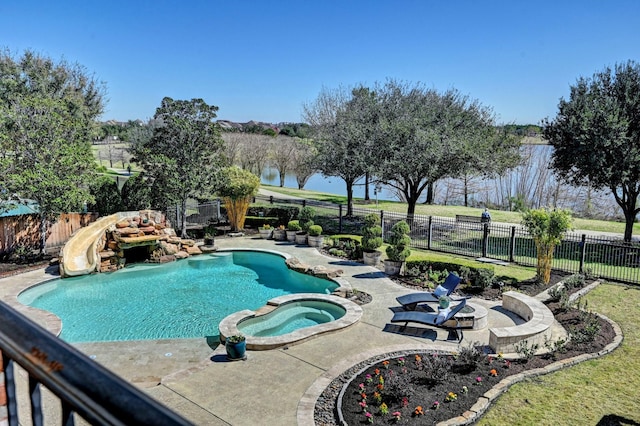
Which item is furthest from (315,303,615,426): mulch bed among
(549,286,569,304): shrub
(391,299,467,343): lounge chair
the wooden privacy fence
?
the wooden privacy fence

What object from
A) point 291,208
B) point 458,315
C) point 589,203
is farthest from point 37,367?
point 589,203

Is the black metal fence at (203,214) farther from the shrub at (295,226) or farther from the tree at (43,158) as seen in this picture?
the tree at (43,158)

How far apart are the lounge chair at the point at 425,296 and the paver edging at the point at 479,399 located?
6.95 ft

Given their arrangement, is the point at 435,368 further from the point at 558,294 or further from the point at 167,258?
the point at 167,258

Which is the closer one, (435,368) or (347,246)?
(435,368)

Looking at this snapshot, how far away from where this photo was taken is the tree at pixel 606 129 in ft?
61.2

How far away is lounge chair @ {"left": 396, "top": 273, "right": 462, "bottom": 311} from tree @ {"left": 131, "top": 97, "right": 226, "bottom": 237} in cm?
1281

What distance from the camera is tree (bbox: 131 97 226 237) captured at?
21172 mm

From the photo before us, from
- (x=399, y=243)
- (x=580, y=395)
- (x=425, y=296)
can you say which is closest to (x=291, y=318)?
(x=425, y=296)

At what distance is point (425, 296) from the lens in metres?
12.3

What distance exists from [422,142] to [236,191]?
928 centimetres

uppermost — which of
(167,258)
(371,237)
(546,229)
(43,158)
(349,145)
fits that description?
(349,145)

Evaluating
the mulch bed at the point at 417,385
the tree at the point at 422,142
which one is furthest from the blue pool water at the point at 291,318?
the tree at the point at 422,142

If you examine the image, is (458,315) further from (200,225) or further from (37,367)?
(200,225)
